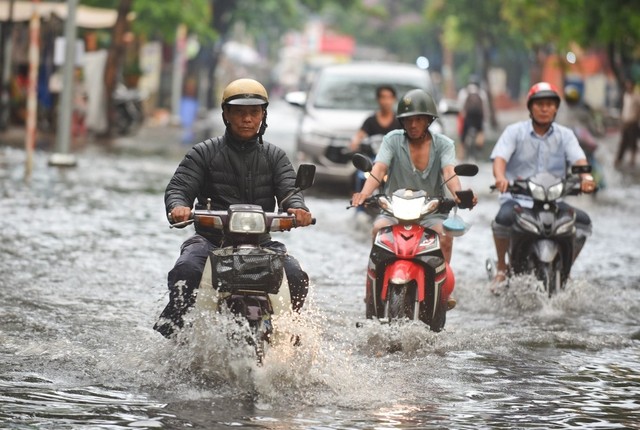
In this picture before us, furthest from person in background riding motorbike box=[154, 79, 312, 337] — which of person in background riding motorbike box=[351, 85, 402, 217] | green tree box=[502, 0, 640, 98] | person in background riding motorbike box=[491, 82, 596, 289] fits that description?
green tree box=[502, 0, 640, 98]

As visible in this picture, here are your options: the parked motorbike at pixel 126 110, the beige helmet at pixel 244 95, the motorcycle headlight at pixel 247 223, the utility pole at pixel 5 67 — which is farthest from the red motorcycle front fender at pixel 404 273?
the parked motorbike at pixel 126 110

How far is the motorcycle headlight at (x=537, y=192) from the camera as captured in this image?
10.7 m

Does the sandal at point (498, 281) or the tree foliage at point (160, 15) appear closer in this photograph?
the sandal at point (498, 281)

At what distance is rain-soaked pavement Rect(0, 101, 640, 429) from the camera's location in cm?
700

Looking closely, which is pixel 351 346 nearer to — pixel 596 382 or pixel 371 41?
pixel 596 382

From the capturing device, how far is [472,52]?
85.4 meters

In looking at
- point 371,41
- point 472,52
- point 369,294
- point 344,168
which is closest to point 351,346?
point 369,294

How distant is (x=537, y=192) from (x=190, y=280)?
12.8ft

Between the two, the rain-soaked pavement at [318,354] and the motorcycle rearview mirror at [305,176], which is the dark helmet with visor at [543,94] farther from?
the motorcycle rearview mirror at [305,176]

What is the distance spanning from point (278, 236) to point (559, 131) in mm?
4348

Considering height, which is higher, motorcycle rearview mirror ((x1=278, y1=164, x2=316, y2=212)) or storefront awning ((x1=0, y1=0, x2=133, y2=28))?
storefront awning ((x1=0, y1=0, x2=133, y2=28))

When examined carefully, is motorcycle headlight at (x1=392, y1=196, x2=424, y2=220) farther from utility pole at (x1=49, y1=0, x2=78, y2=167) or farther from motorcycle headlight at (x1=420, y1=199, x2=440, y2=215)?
utility pole at (x1=49, y1=0, x2=78, y2=167)

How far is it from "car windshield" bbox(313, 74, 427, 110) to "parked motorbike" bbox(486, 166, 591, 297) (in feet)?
34.4

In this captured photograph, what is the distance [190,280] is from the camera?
749cm
